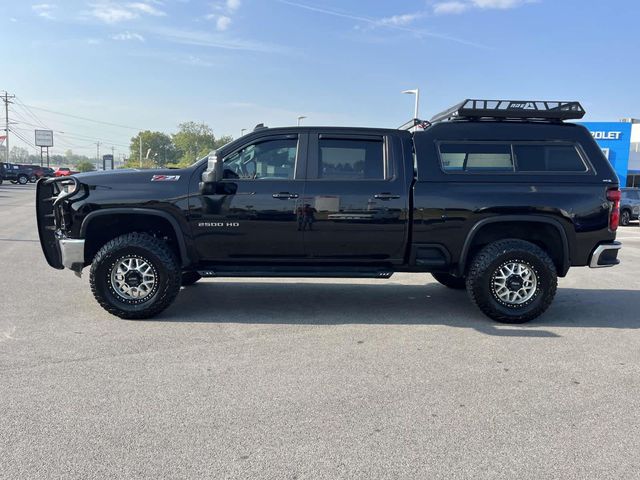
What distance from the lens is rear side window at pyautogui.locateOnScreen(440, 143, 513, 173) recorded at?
5.20 m

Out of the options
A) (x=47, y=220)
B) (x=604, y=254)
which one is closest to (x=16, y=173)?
(x=47, y=220)

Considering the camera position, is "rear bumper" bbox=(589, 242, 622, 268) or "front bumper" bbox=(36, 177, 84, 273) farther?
"rear bumper" bbox=(589, 242, 622, 268)

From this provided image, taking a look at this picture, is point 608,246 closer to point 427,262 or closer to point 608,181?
point 608,181

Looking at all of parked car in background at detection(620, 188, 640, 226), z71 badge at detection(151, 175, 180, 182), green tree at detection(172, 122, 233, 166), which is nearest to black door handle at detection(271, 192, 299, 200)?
z71 badge at detection(151, 175, 180, 182)

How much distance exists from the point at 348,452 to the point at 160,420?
1.20 meters

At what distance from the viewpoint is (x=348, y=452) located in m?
2.70

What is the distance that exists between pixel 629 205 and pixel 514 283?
18040 mm

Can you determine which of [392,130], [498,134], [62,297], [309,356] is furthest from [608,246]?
[62,297]

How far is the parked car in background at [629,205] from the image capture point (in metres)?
19.6

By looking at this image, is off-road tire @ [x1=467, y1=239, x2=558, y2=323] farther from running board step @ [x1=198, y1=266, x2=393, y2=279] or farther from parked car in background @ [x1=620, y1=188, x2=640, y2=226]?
parked car in background @ [x1=620, y1=188, x2=640, y2=226]

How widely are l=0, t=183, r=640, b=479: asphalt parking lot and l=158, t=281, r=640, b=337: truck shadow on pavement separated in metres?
0.04

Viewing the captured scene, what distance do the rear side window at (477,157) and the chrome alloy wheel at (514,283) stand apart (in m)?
1.05

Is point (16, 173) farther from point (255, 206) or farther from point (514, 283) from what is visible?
point (514, 283)

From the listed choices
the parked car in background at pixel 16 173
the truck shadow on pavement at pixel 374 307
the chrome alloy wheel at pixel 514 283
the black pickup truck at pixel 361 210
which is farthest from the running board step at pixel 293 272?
the parked car in background at pixel 16 173
